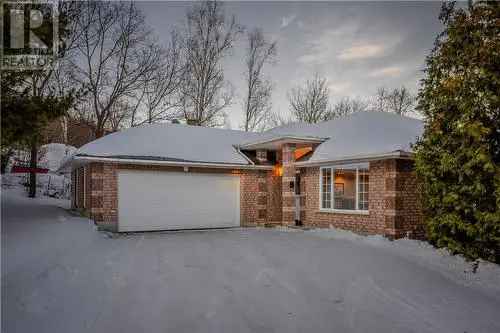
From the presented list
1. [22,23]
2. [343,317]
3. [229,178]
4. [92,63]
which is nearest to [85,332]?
[343,317]

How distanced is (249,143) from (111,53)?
1446 centimetres

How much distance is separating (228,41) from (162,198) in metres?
16.0

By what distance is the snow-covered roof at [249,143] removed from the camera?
11102mm

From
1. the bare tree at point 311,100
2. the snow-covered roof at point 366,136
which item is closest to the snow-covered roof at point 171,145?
the snow-covered roof at point 366,136

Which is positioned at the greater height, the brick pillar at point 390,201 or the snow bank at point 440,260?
the brick pillar at point 390,201

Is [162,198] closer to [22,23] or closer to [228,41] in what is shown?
[22,23]

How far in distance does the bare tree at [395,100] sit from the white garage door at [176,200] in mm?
24456

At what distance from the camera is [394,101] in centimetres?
3222

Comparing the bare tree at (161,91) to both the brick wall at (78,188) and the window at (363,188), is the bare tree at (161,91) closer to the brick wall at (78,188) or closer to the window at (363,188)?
the brick wall at (78,188)

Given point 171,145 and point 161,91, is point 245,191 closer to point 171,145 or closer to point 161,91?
point 171,145

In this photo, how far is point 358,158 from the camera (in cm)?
1047

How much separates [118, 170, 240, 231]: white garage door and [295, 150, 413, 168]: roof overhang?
11.1ft

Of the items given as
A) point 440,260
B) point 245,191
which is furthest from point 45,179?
point 440,260

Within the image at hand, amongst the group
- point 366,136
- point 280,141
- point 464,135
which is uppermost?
point 366,136
